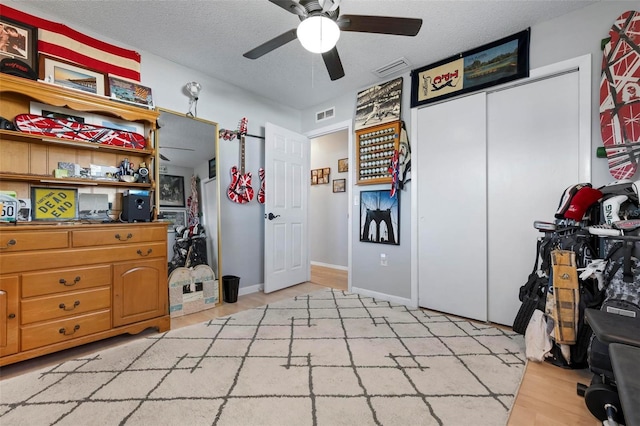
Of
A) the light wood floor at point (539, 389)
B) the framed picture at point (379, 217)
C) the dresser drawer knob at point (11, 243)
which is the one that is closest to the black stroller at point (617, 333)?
the light wood floor at point (539, 389)

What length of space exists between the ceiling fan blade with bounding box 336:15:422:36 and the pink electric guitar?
2.05 metres

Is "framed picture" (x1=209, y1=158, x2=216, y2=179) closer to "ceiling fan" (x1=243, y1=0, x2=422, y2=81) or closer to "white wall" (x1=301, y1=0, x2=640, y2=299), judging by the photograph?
"ceiling fan" (x1=243, y1=0, x2=422, y2=81)

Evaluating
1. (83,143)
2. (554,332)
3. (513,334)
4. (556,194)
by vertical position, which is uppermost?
(83,143)

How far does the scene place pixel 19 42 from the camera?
2.08 meters

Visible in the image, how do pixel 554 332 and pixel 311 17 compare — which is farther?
pixel 554 332

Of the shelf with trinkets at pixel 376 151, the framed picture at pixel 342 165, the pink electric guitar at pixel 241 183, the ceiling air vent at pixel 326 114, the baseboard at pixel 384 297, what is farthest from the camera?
the framed picture at pixel 342 165

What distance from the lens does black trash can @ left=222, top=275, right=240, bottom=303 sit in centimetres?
317

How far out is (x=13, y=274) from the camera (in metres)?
1.73

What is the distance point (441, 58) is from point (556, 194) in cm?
167

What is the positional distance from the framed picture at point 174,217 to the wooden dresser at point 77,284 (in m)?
0.49

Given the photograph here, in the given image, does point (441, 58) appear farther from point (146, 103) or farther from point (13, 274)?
point (13, 274)

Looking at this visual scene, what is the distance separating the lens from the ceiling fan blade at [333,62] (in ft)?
6.32

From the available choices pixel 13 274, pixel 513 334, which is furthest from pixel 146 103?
pixel 513 334

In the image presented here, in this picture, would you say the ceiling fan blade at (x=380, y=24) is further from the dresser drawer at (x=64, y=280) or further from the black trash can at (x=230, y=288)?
the black trash can at (x=230, y=288)
